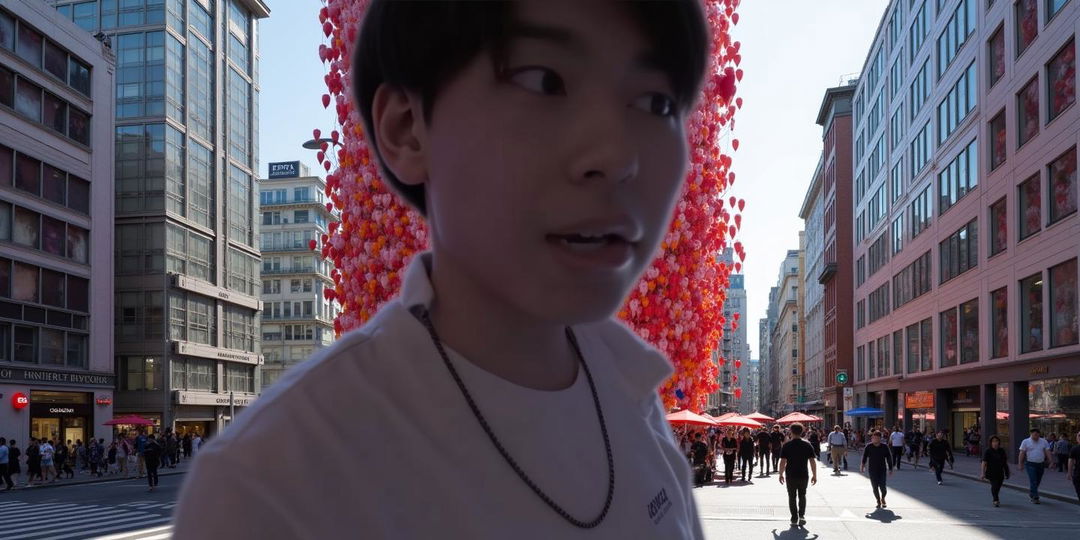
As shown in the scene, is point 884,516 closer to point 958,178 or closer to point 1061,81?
point 1061,81

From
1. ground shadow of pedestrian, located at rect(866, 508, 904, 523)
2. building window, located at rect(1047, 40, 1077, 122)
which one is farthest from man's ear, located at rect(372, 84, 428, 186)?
building window, located at rect(1047, 40, 1077, 122)

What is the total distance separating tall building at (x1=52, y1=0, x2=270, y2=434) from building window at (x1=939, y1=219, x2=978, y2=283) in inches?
1446

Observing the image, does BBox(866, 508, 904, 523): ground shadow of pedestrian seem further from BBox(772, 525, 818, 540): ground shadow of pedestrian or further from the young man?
the young man

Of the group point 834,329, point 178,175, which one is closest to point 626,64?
point 178,175

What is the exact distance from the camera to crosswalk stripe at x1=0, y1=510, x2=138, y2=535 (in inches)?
659

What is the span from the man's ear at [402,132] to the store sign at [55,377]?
132ft

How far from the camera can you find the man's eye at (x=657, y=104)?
4.13ft

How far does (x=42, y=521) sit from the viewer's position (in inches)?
706

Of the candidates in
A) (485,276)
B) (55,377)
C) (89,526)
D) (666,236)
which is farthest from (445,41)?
(55,377)

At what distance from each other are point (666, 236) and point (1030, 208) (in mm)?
30912

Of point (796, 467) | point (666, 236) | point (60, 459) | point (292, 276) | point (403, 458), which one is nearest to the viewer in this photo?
point (403, 458)

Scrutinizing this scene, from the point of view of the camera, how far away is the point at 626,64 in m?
1.22

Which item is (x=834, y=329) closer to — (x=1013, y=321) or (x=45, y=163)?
(x=1013, y=321)

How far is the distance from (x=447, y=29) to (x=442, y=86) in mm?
74
